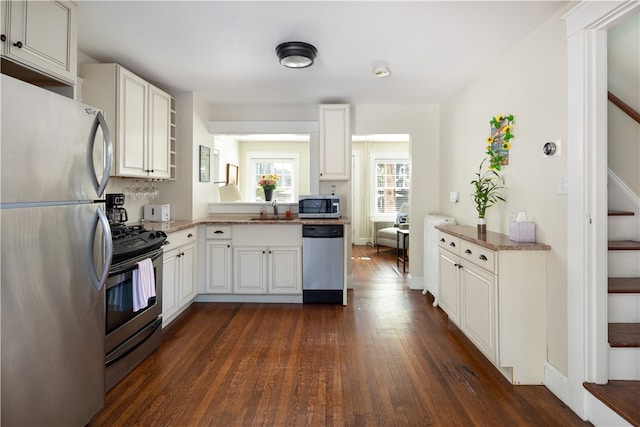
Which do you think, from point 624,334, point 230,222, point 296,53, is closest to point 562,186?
point 624,334

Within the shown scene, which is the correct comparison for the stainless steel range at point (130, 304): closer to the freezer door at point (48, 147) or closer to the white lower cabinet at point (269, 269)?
the freezer door at point (48, 147)

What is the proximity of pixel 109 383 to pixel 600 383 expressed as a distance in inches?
111

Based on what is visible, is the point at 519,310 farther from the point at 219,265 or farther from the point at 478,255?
the point at 219,265

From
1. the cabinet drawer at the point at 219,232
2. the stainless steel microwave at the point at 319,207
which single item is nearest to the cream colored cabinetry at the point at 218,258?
the cabinet drawer at the point at 219,232

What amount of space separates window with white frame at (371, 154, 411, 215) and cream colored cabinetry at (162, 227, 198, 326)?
4.64 m

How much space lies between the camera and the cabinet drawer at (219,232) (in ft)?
11.6

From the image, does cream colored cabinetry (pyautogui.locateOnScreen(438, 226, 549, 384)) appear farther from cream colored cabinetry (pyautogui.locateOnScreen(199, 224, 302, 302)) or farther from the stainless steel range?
the stainless steel range

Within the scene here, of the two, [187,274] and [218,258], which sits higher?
[218,258]

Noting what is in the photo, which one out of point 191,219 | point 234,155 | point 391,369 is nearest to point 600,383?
point 391,369

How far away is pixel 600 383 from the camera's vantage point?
1.70 metres

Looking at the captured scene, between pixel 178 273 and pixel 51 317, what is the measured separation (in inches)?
66.3

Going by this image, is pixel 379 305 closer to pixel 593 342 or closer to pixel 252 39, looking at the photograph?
pixel 593 342

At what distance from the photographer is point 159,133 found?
3252 mm

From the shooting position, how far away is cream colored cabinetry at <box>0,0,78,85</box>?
1.58 m
